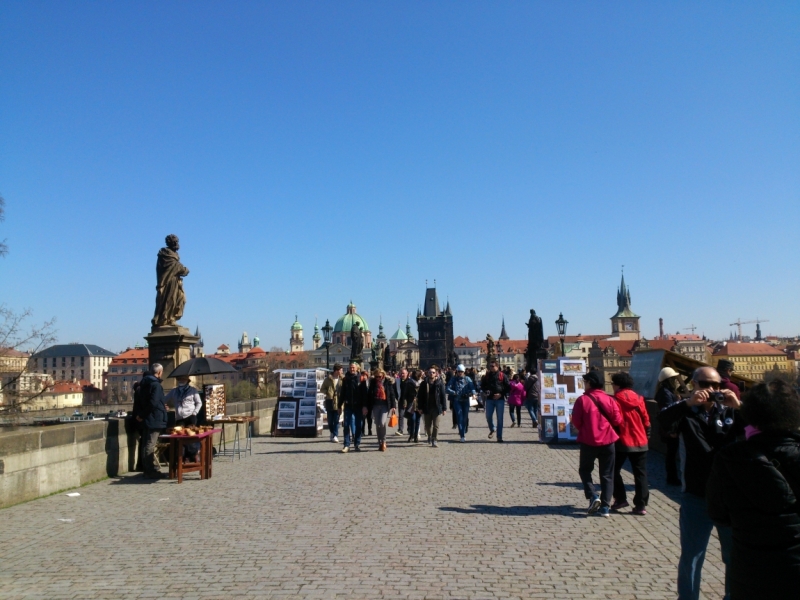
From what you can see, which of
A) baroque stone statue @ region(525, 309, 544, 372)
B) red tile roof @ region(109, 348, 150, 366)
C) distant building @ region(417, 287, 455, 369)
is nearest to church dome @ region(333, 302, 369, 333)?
distant building @ region(417, 287, 455, 369)

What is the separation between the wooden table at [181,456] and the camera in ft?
35.7

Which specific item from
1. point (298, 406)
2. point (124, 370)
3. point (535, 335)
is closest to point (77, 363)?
point (124, 370)

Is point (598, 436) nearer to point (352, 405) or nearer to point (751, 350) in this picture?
point (352, 405)

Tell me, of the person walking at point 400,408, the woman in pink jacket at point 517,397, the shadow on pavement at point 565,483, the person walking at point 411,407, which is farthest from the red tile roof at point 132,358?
the shadow on pavement at point 565,483

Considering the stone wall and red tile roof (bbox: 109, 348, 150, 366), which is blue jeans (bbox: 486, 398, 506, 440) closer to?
the stone wall

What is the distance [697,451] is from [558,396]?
11.2 meters

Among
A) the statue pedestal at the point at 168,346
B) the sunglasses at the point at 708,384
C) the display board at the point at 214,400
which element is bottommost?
the display board at the point at 214,400

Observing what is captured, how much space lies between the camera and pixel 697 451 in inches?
198

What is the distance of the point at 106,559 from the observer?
6.39 meters

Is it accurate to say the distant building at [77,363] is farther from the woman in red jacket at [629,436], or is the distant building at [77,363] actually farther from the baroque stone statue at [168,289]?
the woman in red jacket at [629,436]

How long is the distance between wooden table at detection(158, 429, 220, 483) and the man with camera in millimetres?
7474

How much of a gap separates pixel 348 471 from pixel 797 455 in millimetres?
9242

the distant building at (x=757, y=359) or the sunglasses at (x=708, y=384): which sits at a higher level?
the sunglasses at (x=708, y=384)

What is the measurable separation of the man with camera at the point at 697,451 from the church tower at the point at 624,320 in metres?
184
